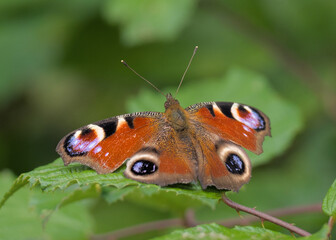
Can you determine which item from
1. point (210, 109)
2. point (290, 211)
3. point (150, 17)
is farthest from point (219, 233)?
point (150, 17)

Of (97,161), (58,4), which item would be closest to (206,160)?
(97,161)

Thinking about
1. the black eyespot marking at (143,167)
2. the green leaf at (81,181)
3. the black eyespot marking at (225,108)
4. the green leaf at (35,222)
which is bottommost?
the green leaf at (35,222)

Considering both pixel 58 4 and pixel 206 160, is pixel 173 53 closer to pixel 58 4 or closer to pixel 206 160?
pixel 58 4

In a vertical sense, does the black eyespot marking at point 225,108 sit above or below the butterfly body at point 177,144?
above

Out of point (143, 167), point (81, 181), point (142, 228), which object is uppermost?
point (143, 167)

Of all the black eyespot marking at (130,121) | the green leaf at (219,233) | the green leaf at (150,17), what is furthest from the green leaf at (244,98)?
the green leaf at (219,233)

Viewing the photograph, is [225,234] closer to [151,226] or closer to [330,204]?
[330,204]

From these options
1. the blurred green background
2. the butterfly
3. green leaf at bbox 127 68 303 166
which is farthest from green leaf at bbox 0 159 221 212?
the blurred green background

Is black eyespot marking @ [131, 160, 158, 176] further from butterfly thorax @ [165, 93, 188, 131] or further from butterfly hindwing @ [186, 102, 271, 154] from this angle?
butterfly hindwing @ [186, 102, 271, 154]

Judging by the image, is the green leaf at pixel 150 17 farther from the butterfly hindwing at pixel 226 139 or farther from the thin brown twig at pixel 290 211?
the thin brown twig at pixel 290 211
